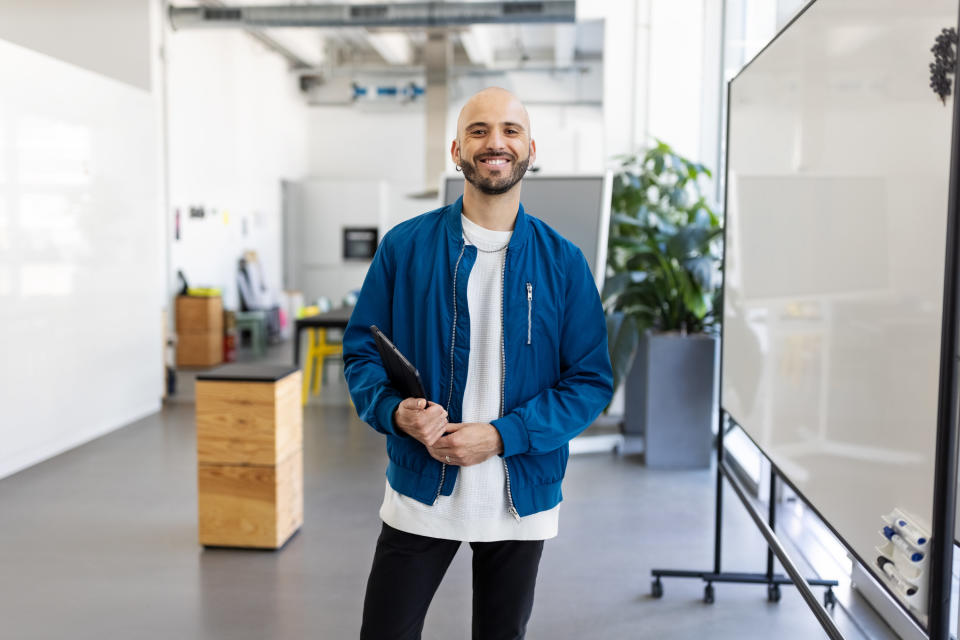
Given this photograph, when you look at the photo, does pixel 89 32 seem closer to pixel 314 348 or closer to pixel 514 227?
pixel 314 348

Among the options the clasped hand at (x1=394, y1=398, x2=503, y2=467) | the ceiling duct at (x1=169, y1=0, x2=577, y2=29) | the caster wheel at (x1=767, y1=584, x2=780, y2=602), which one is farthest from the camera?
the ceiling duct at (x1=169, y1=0, x2=577, y2=29)

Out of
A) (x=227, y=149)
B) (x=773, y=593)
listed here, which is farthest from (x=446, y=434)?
(x=227, y=149)

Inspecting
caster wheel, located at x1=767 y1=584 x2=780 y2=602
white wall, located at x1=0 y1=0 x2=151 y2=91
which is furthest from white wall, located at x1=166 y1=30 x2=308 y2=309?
caster wheel, located at x1=767 y1=584 x2=780 y2=602

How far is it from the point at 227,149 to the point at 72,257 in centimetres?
479

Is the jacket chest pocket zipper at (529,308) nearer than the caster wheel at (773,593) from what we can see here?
Yes

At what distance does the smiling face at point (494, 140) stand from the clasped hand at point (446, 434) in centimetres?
42

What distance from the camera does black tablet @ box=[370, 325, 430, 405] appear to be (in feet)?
4.79

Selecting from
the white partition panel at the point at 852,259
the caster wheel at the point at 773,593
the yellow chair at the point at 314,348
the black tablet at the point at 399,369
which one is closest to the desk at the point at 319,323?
the yellow chair at the point at 314,348

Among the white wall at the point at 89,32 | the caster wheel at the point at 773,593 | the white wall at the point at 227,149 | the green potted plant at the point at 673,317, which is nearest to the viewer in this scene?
the caster wheel at the point at 773,593

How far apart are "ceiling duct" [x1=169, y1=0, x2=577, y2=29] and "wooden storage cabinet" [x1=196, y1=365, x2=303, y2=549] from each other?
210 inches

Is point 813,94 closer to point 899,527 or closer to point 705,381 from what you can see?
point 899,527

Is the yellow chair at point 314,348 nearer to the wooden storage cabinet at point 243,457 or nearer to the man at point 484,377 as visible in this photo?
the wooden storage cabinet at point 243,457

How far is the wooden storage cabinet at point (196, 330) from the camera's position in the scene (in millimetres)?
8281

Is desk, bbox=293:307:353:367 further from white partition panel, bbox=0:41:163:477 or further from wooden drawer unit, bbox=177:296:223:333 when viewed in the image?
wooden drawer unit, bbox=177:296:223:333
